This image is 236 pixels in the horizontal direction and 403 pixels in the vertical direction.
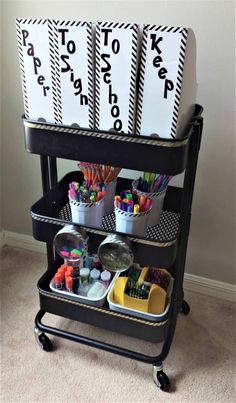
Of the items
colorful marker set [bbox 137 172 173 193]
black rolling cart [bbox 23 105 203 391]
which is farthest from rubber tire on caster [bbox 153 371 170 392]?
colorful marker set [bbox 137 172 173 193]

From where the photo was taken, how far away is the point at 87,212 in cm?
104

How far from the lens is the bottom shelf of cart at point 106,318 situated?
3.70 ft

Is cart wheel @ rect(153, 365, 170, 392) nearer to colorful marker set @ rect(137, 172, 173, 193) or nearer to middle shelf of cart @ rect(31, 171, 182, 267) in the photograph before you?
middle shelf of cart @ rect(31, 171, 182, 267)

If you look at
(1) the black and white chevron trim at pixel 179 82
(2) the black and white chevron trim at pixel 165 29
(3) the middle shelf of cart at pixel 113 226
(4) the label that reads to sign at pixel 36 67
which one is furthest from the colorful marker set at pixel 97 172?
(2) the black and white chevron trim at pixel 165 29

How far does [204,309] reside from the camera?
144cm

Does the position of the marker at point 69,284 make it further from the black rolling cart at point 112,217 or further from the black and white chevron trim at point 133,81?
the black and white chevron trim at point 133,81

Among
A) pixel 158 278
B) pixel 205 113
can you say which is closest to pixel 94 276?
pixel 158 278

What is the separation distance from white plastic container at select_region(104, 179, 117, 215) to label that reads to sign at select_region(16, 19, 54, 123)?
1.00 feet

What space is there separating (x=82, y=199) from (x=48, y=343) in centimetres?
53

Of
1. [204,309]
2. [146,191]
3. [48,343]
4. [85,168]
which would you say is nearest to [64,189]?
[85,168]

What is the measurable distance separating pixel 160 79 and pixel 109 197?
18.0 inches

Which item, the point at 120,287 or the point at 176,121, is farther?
the point at 120,287

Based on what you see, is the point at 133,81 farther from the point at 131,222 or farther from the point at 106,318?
the point at 106,318

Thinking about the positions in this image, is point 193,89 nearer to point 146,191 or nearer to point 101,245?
point 146,191
